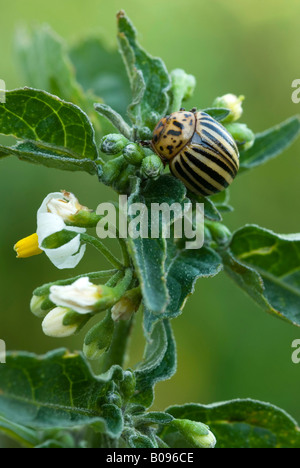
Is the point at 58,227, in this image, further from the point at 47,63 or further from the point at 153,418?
the point at 47,63

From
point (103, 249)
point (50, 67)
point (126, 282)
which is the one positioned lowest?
point (126, 282)

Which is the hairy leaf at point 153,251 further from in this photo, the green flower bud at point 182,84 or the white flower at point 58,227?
the green flower bud at point 182,84

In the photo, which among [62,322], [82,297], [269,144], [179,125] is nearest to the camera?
[82,297]

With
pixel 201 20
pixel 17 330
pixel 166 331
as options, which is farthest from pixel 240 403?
pixel 201 20

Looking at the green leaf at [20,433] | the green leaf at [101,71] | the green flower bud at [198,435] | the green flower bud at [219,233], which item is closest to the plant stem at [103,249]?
the green flower bud at [219,233]

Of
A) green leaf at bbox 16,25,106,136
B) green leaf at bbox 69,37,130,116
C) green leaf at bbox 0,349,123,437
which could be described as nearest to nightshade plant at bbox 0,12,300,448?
green leaf at bbox 0,349,123,437

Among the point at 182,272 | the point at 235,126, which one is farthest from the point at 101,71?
the point at 182,272
